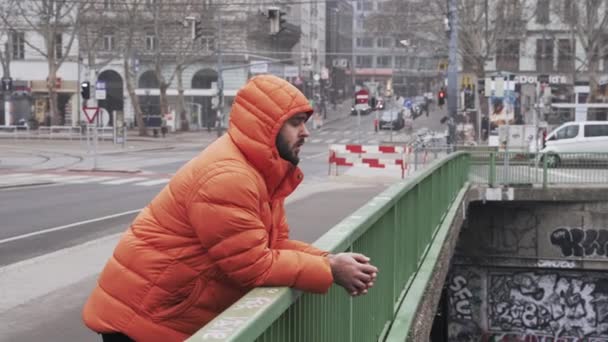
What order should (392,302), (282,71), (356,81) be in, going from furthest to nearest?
(356,81)
(282,71)
(392,302)

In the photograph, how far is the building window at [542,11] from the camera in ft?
203

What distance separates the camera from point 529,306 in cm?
1959

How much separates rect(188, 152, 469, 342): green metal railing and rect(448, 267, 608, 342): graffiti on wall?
9383mm

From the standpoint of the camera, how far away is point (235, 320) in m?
2.59

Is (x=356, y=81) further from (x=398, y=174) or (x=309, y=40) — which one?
(x=398, y=174)

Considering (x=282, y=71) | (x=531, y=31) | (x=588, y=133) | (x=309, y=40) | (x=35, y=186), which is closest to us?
(x=35, y=186)

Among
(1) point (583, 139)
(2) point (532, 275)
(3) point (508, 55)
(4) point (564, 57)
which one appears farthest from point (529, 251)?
(3) point (508, 55)

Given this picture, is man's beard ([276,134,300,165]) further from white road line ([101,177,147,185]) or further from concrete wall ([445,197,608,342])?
white road line ([101,177,147,185])

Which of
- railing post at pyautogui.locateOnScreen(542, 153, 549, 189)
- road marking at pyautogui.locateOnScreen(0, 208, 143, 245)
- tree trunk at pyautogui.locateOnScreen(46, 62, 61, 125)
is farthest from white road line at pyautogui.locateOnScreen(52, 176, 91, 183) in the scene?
tree trunk at pyautogui.locateOnScreen(46, 62, 61, 125)

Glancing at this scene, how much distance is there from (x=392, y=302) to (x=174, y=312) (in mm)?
3122

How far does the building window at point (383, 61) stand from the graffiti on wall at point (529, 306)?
13344 centimetres

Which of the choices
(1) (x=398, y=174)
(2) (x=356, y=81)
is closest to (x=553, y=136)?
(1) (x=398, y=174)

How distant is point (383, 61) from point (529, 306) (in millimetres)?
135208

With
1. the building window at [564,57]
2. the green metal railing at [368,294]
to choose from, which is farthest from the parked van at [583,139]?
the building window at [564,57]
